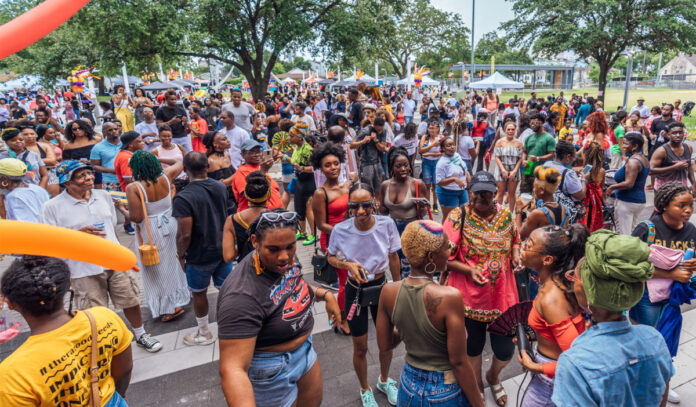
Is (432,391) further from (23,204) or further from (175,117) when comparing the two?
(175,117)

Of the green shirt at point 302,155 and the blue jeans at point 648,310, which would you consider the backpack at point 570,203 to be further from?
the green shirt at point 302,155

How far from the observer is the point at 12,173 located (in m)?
4.92

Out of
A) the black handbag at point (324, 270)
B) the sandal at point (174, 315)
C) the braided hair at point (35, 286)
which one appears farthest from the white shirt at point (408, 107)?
the braided hair at point (35, 286)

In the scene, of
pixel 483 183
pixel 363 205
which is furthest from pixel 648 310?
pixel 363 205

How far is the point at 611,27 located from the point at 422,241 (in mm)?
28944

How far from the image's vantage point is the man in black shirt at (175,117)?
934 cm

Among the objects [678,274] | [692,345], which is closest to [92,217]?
[678,274]

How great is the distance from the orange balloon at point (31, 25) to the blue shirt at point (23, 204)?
4.69m

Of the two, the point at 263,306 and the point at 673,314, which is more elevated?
the point at 263,306

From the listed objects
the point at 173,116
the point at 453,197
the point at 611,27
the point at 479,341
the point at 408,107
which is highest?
the point at 611,27

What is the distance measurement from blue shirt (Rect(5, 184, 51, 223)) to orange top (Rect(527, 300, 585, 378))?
5.29 meters

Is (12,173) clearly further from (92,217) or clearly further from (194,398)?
(194,398)

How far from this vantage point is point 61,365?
193 cm

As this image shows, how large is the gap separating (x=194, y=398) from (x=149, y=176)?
229cm
